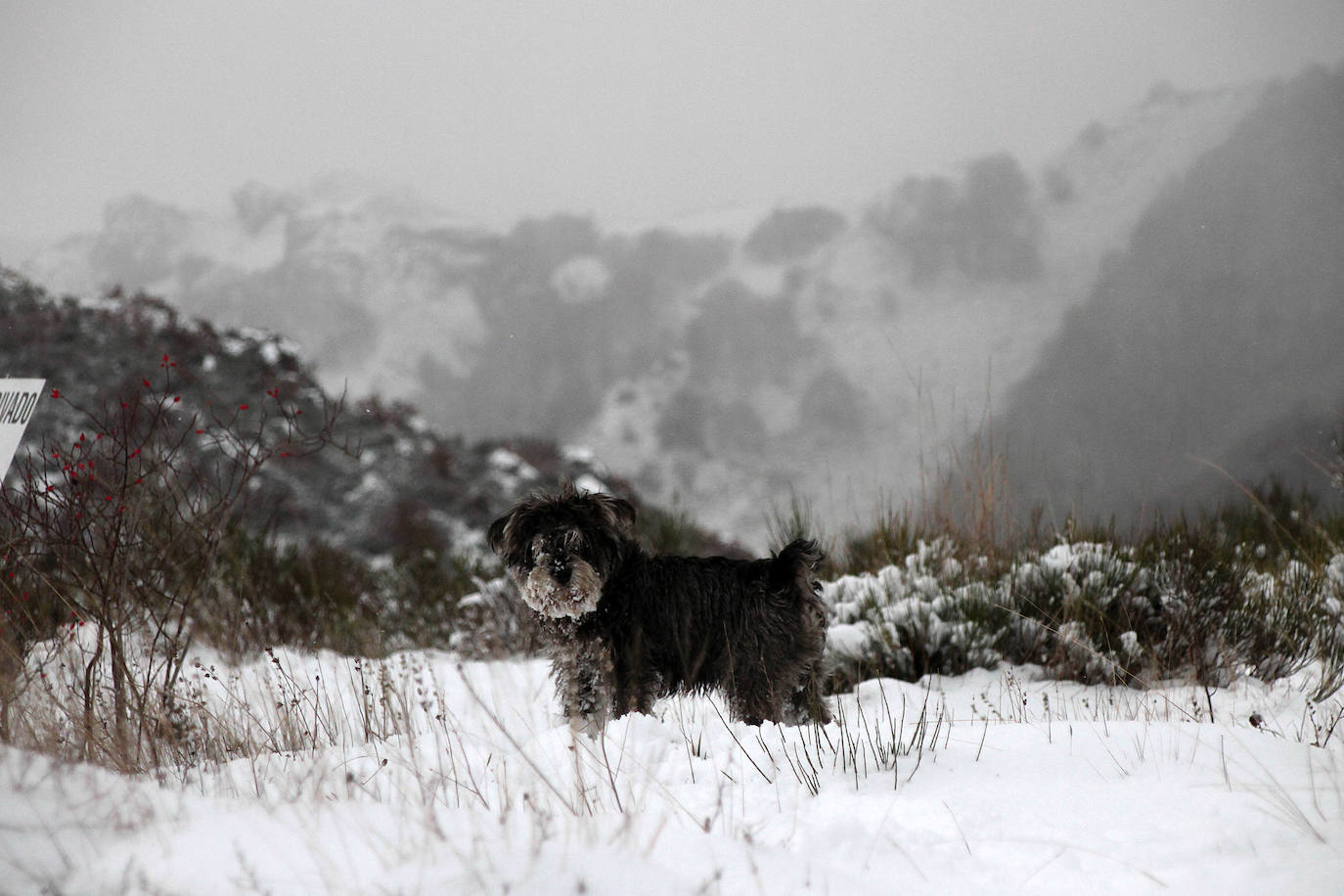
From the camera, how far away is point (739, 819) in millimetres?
2631

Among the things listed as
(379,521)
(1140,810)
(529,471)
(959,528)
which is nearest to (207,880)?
(1140,810)

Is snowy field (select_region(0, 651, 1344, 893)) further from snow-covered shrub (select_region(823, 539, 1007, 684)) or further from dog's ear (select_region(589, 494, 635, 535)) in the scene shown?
snow-covered shrub (select_region(823, 539, 1007, 684))

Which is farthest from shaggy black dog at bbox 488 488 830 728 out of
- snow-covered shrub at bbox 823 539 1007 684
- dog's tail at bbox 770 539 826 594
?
snow-covered shrub at bbox 823 539 1007 684

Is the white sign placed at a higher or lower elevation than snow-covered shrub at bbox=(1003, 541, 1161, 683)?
higher

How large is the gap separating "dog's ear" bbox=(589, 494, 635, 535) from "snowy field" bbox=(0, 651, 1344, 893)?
0.99 meters

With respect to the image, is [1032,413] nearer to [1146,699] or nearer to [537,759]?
[1146,699]

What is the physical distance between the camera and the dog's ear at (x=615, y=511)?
3.68 meters

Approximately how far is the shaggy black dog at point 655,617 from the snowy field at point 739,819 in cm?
31

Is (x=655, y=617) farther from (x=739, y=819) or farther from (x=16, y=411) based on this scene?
(x=16, y=411)

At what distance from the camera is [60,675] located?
361 cm

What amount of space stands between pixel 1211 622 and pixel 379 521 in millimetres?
11804

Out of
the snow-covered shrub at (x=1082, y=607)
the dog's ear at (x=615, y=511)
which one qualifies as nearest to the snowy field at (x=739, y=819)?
the dog's ear at (x=615, y=511)

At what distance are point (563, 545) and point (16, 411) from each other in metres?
2.68

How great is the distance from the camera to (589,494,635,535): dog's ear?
3680mm
